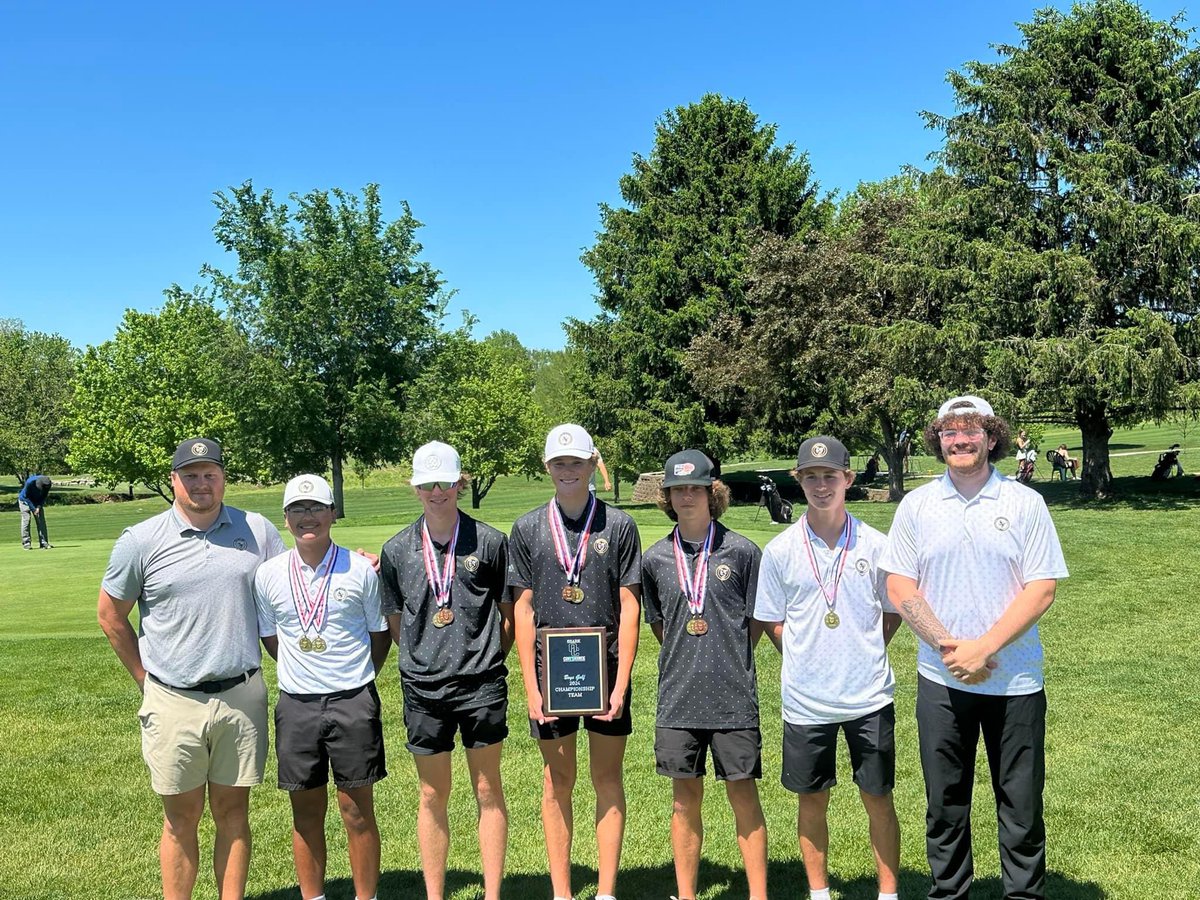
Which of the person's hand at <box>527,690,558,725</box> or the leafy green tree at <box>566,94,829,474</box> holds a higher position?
the leafy green tree at <box>566,94,829,474</box>

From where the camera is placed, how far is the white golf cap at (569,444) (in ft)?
15.6

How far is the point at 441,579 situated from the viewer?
468 centimetres

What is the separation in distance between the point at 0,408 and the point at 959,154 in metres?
64.9

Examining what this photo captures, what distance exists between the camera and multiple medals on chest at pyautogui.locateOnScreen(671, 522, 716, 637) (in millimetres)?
4625

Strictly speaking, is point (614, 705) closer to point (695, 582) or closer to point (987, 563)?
point (695, 582)

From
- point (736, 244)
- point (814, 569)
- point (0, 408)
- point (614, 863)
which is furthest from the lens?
point (0, 408)

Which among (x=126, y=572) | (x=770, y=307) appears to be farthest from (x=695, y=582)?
(x=770, y=307)

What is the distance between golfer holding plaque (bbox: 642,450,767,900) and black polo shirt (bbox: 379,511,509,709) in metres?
0.81

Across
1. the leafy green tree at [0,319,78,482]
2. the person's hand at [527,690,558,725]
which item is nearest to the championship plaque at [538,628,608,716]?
the person's hand at [527,690,558,725]

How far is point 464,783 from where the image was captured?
7102 mm

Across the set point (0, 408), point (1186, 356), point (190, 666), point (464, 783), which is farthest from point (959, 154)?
point (0, 408)

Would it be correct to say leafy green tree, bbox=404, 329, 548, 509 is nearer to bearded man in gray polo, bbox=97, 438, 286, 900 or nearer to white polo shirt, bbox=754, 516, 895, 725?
bearded man in gray polo, bbox=97, 438, 286, 900

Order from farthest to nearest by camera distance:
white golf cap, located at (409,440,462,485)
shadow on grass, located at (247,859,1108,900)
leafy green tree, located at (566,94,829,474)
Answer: leafy green tree, located at (566,94,829,474) → shadow on grass, located at (247,859,1108,900) → white golf cap, located at (409,440,462,485)

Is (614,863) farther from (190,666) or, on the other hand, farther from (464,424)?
(464,424)
